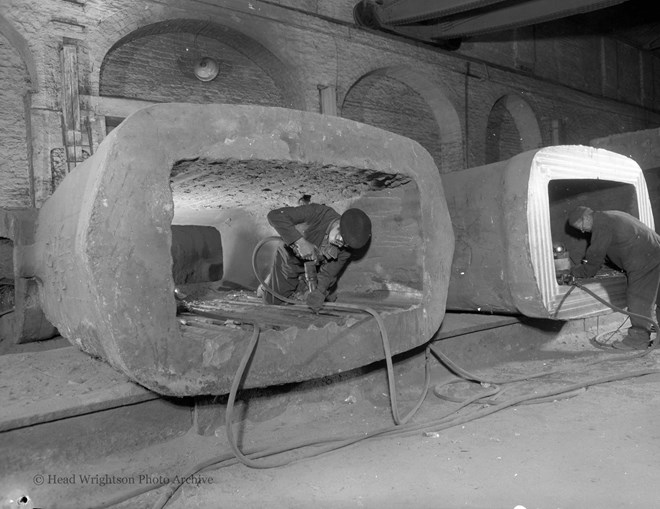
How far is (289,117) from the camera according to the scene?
2473 mm

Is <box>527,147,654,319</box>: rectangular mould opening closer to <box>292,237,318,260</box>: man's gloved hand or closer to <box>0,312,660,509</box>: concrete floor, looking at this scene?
<box>0,312,660,509</box>: concrete floor

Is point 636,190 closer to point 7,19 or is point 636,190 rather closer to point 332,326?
point 332,326

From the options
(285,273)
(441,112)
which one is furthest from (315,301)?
(441,112)

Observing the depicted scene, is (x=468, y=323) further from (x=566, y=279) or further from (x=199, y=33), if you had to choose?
(x=199, y=33)

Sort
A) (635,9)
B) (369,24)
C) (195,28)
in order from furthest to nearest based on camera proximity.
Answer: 1. (635,9)
2. (369,24)
3. (195,28)

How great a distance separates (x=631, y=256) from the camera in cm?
443

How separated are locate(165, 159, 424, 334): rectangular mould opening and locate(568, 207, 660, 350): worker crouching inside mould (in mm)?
2002

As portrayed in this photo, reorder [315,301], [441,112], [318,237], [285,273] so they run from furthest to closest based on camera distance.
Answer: [441,112] < [285,273] < [318,237] < [315,301]

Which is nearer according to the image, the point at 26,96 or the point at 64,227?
the point at 64,227

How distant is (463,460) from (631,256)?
118 inches

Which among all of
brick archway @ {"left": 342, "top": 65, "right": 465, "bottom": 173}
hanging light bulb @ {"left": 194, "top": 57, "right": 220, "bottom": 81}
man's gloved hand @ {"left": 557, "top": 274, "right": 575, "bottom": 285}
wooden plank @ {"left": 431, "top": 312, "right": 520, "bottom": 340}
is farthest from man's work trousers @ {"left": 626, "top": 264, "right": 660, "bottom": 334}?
hanging light bulb @ {"left": 194, "top": 57, "right": 220, "bottom": 81}

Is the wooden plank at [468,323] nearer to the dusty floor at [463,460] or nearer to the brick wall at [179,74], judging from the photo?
the dusty floor at [463,460]

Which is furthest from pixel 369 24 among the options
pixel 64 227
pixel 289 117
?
pixel 64 227

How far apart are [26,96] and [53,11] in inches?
39.3
